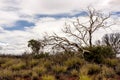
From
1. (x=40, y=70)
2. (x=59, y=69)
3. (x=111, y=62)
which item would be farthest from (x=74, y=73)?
(x=111, y=62)

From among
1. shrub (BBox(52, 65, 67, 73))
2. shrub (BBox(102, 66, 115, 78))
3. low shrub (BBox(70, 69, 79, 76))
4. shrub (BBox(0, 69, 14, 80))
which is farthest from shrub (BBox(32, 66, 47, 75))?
shrub (BBox(102, 66, 115, 78))

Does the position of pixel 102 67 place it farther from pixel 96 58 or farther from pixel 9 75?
pixel 9 75

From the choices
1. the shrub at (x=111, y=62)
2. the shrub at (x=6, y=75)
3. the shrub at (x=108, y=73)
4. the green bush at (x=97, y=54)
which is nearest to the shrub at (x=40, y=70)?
the shrub at (x=6, y=75)

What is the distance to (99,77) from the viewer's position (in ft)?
62.4

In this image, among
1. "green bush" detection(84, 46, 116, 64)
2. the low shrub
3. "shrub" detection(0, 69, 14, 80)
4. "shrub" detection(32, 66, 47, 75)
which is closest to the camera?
the low shrub

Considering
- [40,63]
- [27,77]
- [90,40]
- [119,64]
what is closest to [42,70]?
[27,77]

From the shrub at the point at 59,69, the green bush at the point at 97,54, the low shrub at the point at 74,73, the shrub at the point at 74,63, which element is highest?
the green bush at the point at 97,54

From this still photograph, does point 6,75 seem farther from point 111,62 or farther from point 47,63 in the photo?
point 111,62

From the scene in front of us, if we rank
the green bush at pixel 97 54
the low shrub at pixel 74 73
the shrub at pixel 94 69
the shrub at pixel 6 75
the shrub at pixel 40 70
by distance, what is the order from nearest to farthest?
the low shrub at pixel 74 73 → the shrub at pixel 6 75 → the shrub at pixel 94 69 → the shrub at pixel 40 70 → the green bush at pixel 97 54

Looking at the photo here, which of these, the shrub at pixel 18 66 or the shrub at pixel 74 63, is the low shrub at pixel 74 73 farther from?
the shrub at pixel 18 66

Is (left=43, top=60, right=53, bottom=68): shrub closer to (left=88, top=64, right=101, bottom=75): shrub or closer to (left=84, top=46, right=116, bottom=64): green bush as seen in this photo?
(left=84, top=46, right=116, bottom=64): green bush

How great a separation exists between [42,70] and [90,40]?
8283 mm

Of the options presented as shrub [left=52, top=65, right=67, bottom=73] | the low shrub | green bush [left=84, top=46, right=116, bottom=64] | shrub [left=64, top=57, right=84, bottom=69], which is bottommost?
the low shrub

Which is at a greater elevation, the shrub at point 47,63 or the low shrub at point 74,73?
the shrub at point 47,63
